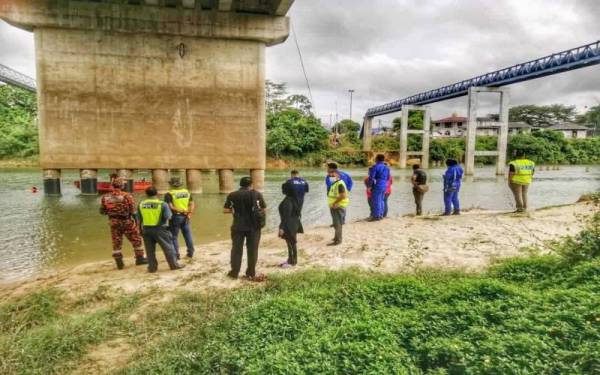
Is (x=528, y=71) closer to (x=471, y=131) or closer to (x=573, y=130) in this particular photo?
(x=471, y=131)

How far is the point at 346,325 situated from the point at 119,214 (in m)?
4.91


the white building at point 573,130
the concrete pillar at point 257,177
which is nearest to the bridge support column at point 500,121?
the concrete pillar at point 257,177

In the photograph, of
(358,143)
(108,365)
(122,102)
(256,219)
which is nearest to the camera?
(108,365)

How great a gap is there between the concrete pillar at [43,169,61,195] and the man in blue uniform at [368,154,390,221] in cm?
1366

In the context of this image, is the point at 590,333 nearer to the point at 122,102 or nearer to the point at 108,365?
the point at 108,365

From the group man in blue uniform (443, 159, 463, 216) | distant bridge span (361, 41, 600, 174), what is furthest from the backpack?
distant bridge span (361, 41, 600, 174)

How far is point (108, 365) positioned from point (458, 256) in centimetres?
582

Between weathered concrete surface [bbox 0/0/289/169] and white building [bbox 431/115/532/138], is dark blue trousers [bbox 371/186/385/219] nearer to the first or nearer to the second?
weathered concrete surface [bbox 0/0/289/169]

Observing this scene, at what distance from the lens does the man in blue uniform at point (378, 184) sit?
1050cm

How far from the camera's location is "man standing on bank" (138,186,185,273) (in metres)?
6.86

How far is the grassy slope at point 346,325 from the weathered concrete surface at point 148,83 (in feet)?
36.5

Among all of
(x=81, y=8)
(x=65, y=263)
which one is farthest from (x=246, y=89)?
(x=65, y=263)

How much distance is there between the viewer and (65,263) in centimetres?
882

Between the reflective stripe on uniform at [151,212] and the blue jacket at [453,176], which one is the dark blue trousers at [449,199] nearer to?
the blue jacket at [453,176]
